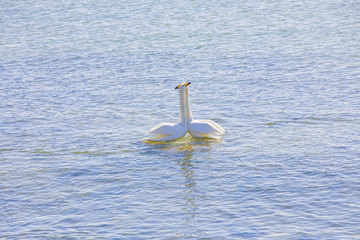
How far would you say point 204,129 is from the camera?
12.2 meters

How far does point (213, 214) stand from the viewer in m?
9.21

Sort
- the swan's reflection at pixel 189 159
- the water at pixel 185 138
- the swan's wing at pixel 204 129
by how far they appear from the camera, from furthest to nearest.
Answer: the swan's wing at pixel 204 129 < the swan's reflection at pixel 189 159 < the water at pixel 185 138

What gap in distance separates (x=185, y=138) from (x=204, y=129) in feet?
2.12

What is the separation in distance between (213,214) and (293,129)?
4.05 meters

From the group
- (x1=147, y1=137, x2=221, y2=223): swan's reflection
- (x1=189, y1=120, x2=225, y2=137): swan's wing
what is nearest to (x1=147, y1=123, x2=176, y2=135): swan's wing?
(x1=147, y1=137, x2=221, y2=223): swan's reflection

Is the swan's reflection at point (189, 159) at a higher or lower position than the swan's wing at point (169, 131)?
lower

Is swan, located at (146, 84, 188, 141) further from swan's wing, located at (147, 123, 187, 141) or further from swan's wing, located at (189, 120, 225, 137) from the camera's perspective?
swan's wing, located at (189, 120, 225, 137)

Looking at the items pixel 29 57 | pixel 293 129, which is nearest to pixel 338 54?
pixel 293 129

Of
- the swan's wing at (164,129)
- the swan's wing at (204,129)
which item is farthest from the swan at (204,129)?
the swan's wing at (164,129)

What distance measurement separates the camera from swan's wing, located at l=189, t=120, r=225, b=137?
12.2 metres

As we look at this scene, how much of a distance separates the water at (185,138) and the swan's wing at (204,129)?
8.3 inches

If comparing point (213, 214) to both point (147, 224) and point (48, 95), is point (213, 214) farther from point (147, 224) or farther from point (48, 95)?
point (48, 95)

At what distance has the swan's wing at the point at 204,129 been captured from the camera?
39.9ft

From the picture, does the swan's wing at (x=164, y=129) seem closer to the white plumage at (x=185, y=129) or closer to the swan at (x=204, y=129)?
the white plumage at (x=185, y=129)
